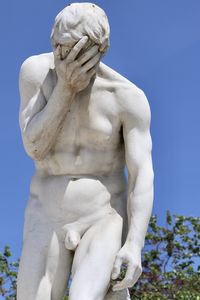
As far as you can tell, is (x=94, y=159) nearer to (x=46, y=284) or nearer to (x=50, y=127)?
(x=50, y=127)

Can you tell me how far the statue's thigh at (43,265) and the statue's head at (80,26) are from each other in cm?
152

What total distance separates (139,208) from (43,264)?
0.92 meters

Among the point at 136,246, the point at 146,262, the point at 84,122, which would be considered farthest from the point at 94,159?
the point at 146,262

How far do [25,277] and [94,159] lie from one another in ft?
3.76

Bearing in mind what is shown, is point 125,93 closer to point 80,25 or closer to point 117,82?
point 117,82

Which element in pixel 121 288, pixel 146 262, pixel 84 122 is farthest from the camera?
pixel 146 262

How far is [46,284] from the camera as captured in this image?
5.77m

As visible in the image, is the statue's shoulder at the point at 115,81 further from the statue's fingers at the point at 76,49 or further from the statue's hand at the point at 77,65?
the statue's fingers at the point at 76,49

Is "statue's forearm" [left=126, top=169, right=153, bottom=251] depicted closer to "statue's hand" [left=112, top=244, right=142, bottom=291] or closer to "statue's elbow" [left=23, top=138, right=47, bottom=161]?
"statue's hand" [left=112, top=244, right=142, bottom=291]

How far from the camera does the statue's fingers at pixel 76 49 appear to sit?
5621mm

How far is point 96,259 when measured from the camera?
221 inches

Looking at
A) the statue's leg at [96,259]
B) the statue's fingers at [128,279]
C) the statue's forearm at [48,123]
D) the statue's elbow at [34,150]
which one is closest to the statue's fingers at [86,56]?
the statue's forearm at [48,123]

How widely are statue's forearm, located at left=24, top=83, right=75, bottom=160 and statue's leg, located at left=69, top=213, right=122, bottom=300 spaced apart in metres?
0.81

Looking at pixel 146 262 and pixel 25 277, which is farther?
pixel 146 262
